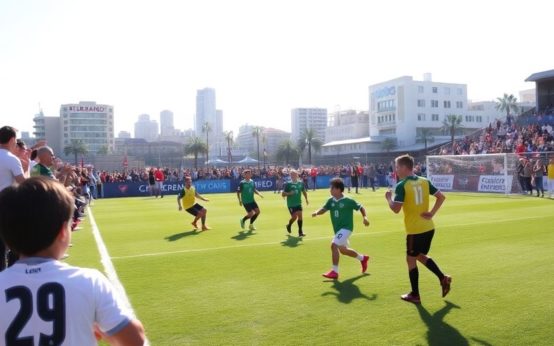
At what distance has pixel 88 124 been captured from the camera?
154m

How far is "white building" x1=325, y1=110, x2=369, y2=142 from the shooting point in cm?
14412

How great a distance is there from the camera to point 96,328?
2154 mm

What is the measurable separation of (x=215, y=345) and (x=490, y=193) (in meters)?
27.1

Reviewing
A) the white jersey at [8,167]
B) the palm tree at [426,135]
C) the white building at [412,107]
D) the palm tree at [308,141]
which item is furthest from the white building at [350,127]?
the white jersey at [8,167]

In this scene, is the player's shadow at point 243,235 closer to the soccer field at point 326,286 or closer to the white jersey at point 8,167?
the soccer field at point 326,286

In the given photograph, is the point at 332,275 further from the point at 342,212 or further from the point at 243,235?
the point at 243,235

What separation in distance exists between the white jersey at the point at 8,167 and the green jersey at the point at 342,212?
5108 mm

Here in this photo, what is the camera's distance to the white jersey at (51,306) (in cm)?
201

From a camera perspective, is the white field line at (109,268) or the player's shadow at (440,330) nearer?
the player's shadow at (440,330)

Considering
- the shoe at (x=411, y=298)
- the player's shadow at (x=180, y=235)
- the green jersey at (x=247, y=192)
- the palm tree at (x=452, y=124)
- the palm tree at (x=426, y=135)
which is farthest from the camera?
the palm tree at (x=426, y=135)

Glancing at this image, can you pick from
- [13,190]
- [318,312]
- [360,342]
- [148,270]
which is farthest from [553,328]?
[148,270]

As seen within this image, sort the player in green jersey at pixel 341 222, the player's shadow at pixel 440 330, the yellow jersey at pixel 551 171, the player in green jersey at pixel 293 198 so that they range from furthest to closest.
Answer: the yellow jersey at pixel 551 171
the player in green jersey at pixel 293 198
the player in green jersey at pixel 341 222
the player's shadow at pixel 440 330

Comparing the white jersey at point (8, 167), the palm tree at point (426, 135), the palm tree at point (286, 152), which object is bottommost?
the white jersey at point (8, 167)

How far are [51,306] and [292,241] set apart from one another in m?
10.7
